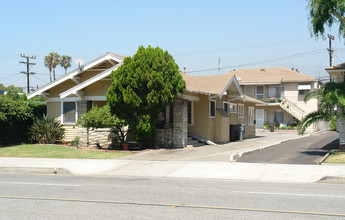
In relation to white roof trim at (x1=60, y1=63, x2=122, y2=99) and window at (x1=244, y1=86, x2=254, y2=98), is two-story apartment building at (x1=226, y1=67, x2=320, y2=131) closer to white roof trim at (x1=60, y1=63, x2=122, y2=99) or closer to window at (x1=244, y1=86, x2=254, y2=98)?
window at (x1=244, y1=86, x2=254, y2=98)

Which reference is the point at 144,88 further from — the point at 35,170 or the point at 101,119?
the point at 35,170

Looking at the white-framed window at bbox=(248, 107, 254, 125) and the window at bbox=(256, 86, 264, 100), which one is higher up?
the window at bbox=(256, 86, 264, 100)

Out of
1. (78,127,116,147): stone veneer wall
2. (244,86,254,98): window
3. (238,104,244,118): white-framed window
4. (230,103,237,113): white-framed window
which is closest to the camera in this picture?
(78,127,116,147): stone veneer wall

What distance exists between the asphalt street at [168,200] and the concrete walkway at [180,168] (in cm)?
117

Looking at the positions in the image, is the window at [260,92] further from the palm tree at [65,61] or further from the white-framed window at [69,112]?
the palm tree at [65,61]

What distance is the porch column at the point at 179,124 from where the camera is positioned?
68.8 ft

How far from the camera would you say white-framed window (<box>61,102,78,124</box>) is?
23.2 meters

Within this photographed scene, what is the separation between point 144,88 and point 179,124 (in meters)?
3.17

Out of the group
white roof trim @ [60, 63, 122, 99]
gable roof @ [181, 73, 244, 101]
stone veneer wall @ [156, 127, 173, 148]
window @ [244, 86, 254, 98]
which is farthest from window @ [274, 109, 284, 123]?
white roof trim @ [60, 63, 122, 99]

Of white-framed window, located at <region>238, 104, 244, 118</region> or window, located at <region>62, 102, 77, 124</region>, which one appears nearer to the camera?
window, located at <region>62, 102, 77, 124</region>

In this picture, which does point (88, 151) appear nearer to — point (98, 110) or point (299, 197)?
point (98, 110)

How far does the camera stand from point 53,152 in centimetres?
1948

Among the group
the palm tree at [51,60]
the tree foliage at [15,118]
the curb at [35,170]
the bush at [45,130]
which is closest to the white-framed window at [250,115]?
the bush at [45,130]

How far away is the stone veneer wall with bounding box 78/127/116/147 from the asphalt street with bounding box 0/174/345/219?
10261mm
